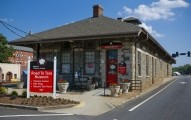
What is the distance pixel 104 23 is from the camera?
27.8 metres

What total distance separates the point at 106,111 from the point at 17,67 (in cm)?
5669

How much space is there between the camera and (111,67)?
2450cm

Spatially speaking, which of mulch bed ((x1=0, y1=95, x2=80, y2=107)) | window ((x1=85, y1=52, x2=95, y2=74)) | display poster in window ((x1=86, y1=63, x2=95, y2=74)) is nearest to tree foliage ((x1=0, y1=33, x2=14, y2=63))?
window ((x1=85, y1=52, x2=95, y2=74))

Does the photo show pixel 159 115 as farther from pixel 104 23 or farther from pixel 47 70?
pixel 104 23

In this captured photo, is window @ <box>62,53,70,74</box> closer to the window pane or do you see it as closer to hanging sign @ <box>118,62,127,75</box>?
the window pane

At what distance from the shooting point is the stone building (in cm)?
2375

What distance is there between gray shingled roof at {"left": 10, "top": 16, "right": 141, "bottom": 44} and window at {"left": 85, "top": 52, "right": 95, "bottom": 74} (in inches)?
73.0

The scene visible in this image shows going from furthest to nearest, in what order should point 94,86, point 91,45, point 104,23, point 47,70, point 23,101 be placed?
point 104,23 < point 91,45 < point 94,86 < point 47,70 < point 23,101

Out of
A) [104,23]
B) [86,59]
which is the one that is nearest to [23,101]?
[86,59]

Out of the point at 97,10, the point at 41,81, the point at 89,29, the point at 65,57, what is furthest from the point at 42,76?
the point at 97,10

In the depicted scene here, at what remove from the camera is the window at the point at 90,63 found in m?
25.1

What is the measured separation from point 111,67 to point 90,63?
1830 millimetres

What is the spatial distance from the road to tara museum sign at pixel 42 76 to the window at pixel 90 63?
341 inches

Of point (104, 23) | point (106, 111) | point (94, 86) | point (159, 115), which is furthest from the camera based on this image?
point (104, 23)
